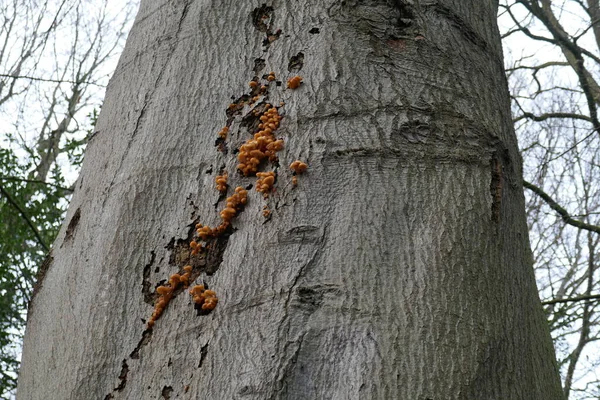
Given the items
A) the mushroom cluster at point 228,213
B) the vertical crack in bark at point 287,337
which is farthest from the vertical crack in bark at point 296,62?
the vertical crack in bark at point 287,337

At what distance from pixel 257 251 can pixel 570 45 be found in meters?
4.88

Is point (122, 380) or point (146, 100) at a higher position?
point (146, 100)

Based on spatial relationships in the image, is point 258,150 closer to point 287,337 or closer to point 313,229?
point 313,229

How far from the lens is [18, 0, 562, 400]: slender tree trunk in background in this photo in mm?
884

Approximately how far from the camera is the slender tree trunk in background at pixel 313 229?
884 mm

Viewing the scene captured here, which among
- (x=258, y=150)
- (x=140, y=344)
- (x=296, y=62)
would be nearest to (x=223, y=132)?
(x=258, y=150)

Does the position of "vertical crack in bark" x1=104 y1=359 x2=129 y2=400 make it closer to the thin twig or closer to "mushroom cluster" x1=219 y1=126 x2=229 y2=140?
"mushroom cluster" x1=219 y1=126 x2=229 y2=140

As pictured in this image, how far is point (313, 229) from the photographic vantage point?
3.17 feet

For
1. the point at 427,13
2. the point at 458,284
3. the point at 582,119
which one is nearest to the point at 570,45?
the point at 582,119

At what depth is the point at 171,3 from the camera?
143 centimetres

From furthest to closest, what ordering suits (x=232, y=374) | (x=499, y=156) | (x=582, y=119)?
(x=582, y=119) < (x=499, y=156) < (x=232, y=374)

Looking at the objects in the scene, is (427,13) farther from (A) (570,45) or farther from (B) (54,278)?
(A) (570,45)

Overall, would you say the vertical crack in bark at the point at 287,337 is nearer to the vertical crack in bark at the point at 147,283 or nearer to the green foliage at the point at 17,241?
the vertical crack in bark at the point at 147,283

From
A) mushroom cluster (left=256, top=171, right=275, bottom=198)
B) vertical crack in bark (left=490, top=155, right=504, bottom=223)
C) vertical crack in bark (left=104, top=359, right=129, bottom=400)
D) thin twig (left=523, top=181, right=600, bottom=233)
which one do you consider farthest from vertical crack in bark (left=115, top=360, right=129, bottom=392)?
thin twig (left=523, top=181, right=600, bottom=233)
